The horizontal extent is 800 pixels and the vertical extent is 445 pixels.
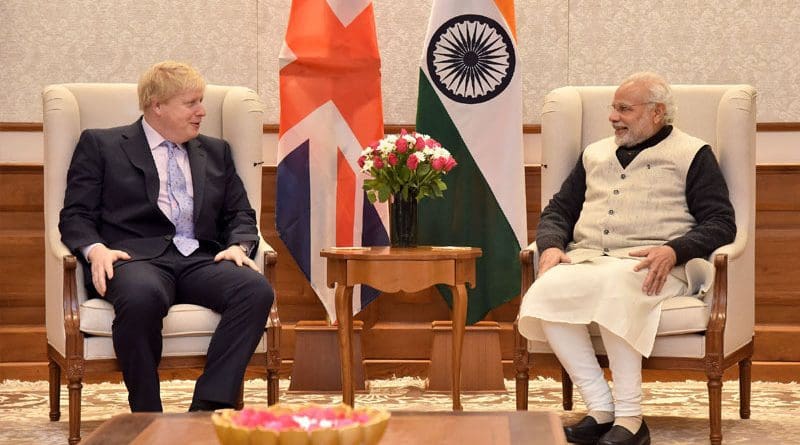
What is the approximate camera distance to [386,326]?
5.41 metres

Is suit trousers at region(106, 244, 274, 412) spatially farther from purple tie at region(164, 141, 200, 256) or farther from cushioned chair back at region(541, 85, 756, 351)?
cushioned chair back at region(541, 85, 756, 351)

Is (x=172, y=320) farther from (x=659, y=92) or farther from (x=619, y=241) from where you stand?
(x=659, y=92)

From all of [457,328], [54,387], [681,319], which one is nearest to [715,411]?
[681,319]

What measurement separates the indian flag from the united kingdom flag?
27cm

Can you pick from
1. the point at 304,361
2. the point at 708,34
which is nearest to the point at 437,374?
the point at 304,361

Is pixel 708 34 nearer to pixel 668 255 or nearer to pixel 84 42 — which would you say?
pixel 668 255

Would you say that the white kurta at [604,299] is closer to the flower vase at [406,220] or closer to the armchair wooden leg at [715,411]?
the armchair wooden leg at [715,411]

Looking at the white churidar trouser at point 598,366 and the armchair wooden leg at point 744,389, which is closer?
the white churidar trouser at point 598,366

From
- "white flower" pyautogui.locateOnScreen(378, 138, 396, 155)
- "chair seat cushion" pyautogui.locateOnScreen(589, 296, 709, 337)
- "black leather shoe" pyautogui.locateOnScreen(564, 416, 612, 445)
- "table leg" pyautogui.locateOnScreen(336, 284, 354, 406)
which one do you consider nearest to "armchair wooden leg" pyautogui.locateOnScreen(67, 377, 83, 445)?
"table leg" pyautogui.locateOnScreen(336, 284, 354, 406)

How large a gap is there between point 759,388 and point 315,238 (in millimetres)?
2036

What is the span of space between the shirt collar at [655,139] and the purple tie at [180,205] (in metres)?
1.61

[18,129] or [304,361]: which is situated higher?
[18,129]

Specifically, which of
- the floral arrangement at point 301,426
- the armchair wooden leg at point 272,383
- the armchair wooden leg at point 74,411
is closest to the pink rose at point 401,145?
the armchair wooden leg at point 272,383

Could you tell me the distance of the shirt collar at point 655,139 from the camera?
13.9 feet
